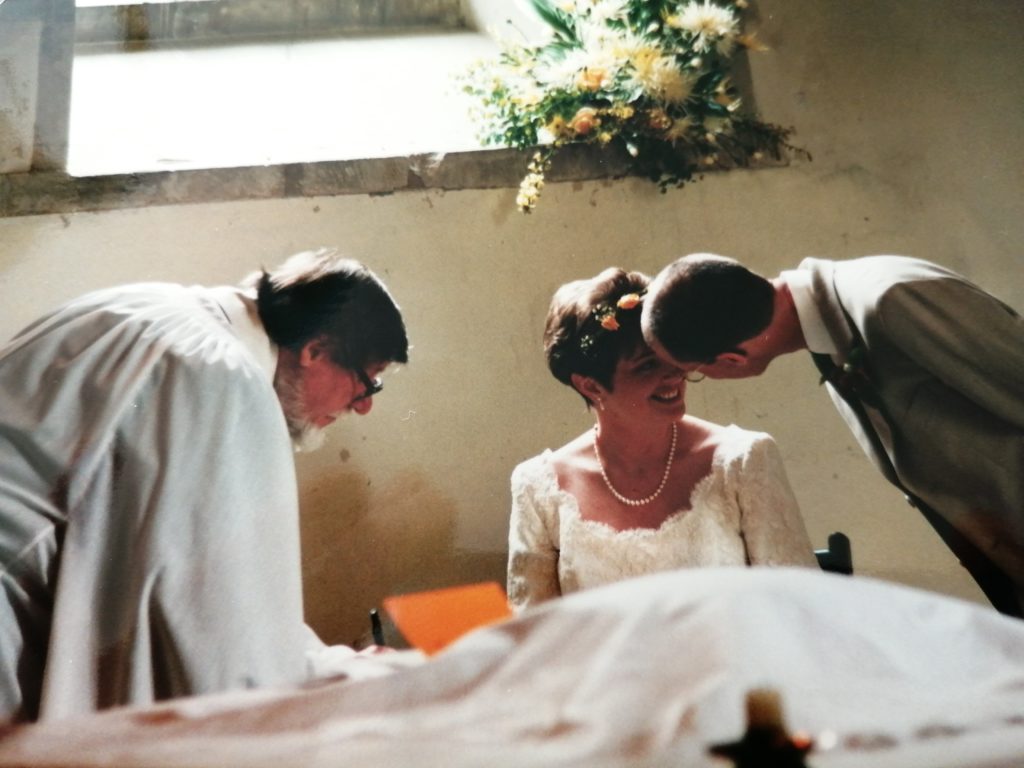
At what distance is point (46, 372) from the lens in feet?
5.51

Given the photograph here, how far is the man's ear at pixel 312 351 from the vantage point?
174 cm

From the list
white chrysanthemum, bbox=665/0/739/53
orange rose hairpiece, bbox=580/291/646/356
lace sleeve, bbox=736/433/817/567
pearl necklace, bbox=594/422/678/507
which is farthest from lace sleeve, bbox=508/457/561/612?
white chrysanthemum, bbox=665/0/739/53

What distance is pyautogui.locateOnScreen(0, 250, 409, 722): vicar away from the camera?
1.45 metres

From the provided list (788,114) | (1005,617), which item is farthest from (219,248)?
(1005,617)

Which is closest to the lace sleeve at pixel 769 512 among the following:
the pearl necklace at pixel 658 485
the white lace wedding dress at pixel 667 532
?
the white lace wedding dress at pixel 667 532

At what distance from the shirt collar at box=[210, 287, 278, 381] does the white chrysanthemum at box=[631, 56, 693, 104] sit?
899 mm

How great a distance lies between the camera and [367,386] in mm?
1777

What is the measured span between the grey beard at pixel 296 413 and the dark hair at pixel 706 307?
65 centimetres

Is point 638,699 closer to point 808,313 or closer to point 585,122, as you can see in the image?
point 808,313

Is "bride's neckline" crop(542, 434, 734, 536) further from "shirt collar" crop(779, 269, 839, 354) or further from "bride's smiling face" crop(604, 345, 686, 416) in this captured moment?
"shirt collar" crop(779, 269, 839, 354)

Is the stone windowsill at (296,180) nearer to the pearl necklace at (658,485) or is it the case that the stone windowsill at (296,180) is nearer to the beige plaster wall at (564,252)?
the beige plaster wall at (564,252)

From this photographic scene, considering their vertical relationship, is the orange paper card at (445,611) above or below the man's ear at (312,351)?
below

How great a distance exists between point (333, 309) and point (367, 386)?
6.2 inches

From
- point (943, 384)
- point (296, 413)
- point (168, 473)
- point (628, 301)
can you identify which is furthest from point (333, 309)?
point (943, 384)
